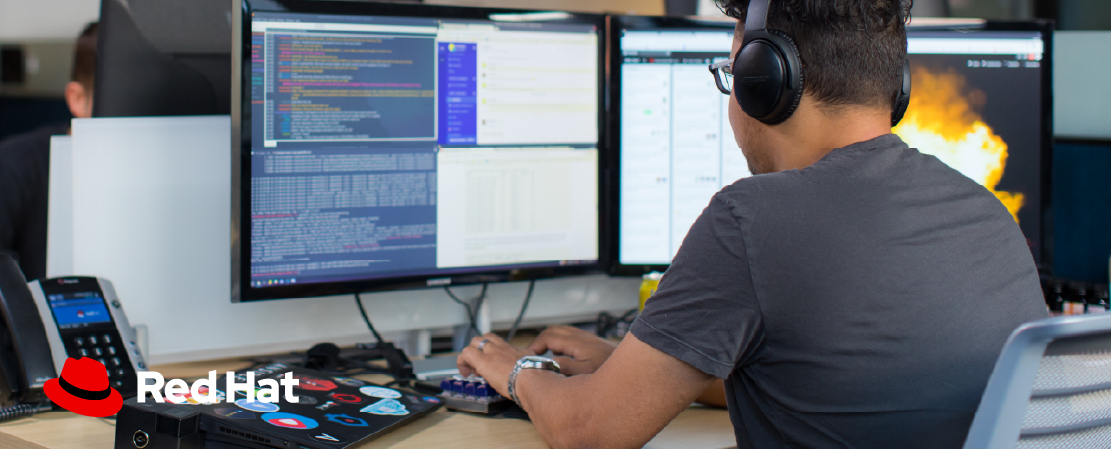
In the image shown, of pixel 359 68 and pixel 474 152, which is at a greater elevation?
pixel 359 68

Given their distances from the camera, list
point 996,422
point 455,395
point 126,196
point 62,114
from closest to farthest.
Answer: point 996,422 → point 455,395 → point 126,196 → point 62,114

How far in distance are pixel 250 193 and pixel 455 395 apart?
15.2 inches

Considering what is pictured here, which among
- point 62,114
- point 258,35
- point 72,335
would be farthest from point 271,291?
point 62,114

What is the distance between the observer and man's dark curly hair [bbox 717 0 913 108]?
82 centimetres

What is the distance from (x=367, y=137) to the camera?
1.19 m

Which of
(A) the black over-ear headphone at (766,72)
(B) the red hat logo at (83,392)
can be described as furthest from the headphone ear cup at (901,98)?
(B) the red hat logo at (83,392)

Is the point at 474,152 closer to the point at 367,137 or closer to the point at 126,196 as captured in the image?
the point at 367,137

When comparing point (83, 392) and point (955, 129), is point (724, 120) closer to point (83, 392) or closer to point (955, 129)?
point (955, 129)

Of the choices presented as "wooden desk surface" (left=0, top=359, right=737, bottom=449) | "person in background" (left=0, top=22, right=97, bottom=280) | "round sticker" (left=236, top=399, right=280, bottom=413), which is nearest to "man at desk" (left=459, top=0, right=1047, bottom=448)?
"wooden desk surface" (left=0, top=359, right=737, bottom=449)

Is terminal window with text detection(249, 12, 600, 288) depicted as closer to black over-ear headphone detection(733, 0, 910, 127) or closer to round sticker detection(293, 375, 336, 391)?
round sticker detection(293, 375, 336, 391)

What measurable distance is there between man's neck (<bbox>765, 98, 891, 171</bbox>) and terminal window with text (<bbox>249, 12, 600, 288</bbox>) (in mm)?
499

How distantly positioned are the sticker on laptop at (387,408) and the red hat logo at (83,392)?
0.31 m

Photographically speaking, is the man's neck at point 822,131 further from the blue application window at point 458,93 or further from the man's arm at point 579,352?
the blue application window at point 458,93

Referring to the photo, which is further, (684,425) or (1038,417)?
(684,425)
